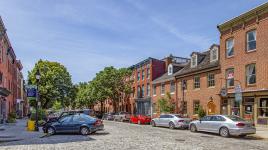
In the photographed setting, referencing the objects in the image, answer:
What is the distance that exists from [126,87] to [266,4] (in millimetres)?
32565

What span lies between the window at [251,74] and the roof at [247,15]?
4397 mm

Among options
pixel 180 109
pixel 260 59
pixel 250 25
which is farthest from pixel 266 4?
pixel 180 109

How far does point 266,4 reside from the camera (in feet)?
88.4

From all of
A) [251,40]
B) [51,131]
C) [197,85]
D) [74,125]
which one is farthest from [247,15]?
[51,131]

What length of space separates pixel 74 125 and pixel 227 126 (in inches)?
398

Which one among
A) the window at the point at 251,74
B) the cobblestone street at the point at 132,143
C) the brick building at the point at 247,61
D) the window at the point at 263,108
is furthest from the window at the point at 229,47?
the cobblestone street at the point at 132,143

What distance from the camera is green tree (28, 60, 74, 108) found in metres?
61.0

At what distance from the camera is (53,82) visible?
61.8 metres

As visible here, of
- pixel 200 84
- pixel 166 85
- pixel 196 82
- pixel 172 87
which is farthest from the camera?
pixel 166 85

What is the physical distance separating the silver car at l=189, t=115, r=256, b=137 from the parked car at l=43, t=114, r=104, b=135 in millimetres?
7699

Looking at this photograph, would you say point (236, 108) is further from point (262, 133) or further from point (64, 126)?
point (64, 126)

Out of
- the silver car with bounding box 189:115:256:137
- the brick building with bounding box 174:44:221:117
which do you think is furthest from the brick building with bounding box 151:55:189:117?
the silver car with bounding box 189:115:256:137

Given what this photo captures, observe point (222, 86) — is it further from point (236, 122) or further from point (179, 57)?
point (179, 57)

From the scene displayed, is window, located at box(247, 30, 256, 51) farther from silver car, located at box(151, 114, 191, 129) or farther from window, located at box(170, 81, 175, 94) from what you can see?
window, located at box(170, 81, 175, 94)
